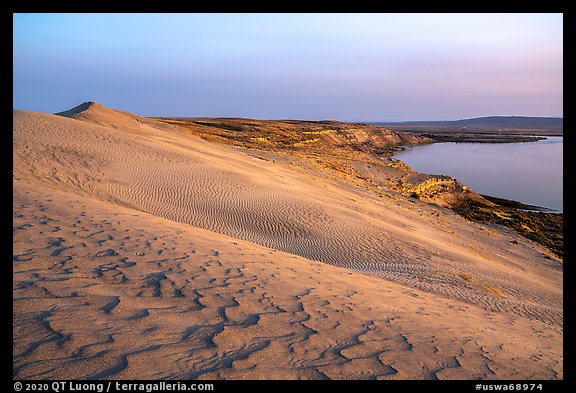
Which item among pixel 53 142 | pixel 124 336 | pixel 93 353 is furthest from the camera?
pixel 53 142

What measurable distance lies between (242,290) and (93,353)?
1767 mm

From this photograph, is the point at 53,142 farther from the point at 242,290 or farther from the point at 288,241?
the point at 242,290

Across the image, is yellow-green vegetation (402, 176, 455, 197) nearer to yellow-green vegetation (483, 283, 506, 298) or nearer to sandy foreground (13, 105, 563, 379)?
sandy foreground (13, 105, 563, 379)

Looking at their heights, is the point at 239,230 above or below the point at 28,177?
below

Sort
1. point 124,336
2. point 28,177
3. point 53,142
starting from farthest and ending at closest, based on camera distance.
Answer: point 53,142
point 28,177
point 124,336

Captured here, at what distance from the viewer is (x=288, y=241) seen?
9133 mm

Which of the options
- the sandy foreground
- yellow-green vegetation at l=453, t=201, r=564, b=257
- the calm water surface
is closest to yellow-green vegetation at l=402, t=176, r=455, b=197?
yellow-green vegetation at l=453, t=201, r=564, b=257

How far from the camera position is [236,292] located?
4453 millimetres

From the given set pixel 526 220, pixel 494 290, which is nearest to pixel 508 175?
pixel 526 220

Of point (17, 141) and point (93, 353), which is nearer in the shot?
point (93, 353)

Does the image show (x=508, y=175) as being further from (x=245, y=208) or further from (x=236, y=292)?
(x=236, y=292)

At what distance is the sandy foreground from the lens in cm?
318

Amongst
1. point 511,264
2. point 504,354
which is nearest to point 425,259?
point 511,264
